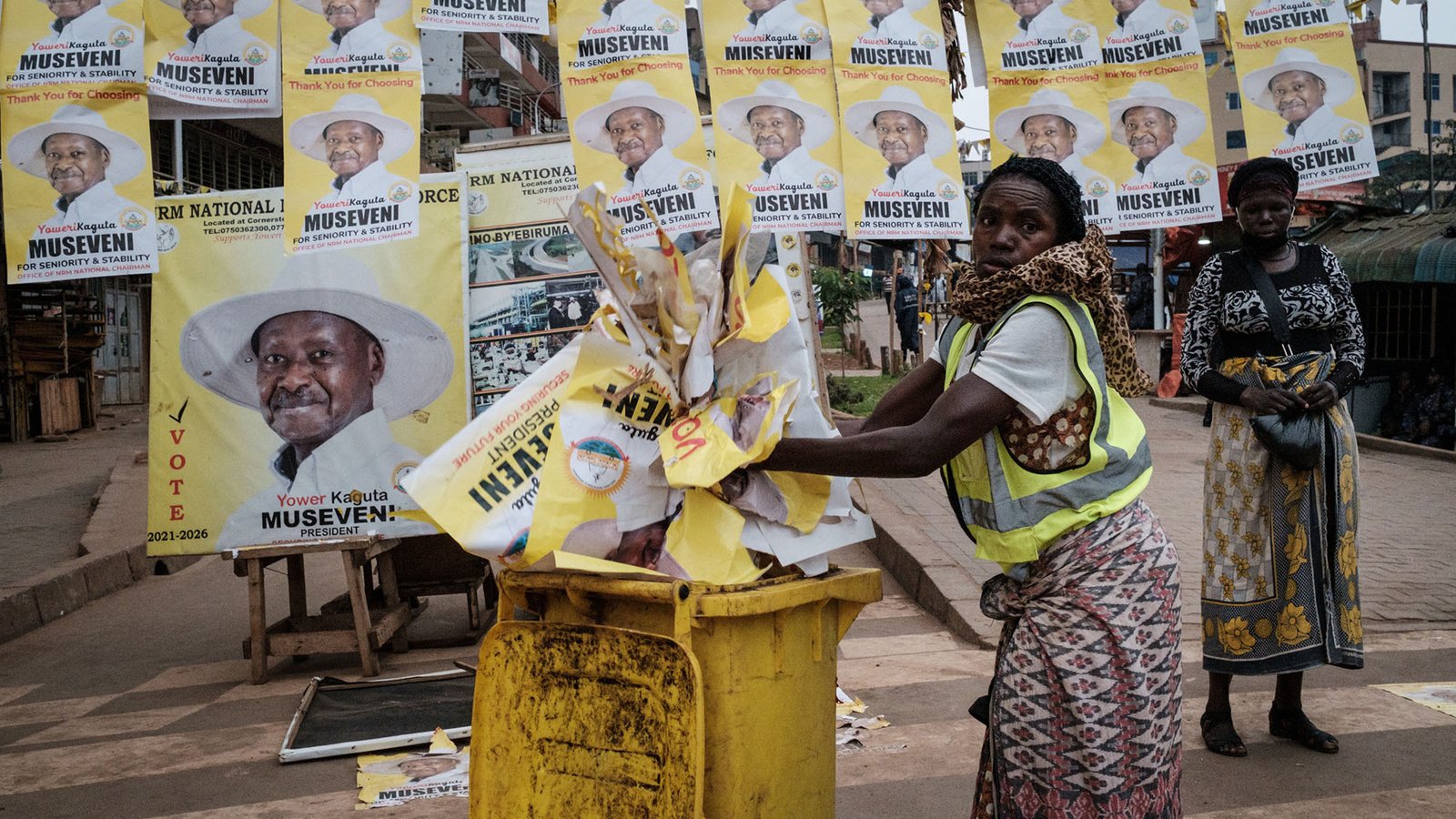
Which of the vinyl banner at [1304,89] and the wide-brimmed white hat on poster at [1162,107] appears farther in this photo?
the wide-brimmed white hat on poster at [1162,107]

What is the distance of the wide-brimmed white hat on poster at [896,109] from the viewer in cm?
395

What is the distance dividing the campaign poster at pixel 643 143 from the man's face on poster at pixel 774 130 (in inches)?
7.9

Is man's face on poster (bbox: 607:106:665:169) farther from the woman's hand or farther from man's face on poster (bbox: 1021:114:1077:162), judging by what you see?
the woman's hand

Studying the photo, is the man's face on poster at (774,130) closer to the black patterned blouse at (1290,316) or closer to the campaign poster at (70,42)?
the black patterned blouse at (1290,316)

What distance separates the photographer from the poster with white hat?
3.90 m

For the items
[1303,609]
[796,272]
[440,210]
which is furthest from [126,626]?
[1303,609]

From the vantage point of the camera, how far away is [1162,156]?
12.9 ft

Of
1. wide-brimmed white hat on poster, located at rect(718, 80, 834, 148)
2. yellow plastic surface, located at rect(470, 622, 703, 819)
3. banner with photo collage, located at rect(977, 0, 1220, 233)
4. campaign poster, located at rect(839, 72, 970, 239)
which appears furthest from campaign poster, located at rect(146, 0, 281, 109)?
yellow plastic surface, located at rect(470, 622, 703, 819)

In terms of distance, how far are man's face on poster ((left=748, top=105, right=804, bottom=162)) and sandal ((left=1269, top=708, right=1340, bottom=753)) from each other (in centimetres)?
251

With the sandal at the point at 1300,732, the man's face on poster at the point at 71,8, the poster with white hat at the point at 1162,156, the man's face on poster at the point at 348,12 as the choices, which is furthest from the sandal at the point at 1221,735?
the man's face on poster at the point at 71,8

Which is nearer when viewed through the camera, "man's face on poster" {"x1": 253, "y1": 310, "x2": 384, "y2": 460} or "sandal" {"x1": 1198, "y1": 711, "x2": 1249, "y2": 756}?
"sandal" {"x1": 1198, "y1": 711, "x2": 1249, "y2": 756}

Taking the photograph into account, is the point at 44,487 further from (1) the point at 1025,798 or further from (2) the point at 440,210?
(1) the point at 1025,798

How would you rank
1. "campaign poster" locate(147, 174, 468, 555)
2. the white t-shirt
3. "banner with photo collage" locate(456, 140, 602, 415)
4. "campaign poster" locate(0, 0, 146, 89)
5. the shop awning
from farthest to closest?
the shop awning → "banner with photo collage" locate(456, 140, 602, 415) → "campaign poster" locate(147, 174, 468, 555) → "campaign poster" locate(0, 0, 146, 89) → the white t-shirt

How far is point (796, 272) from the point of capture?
4723 mm
